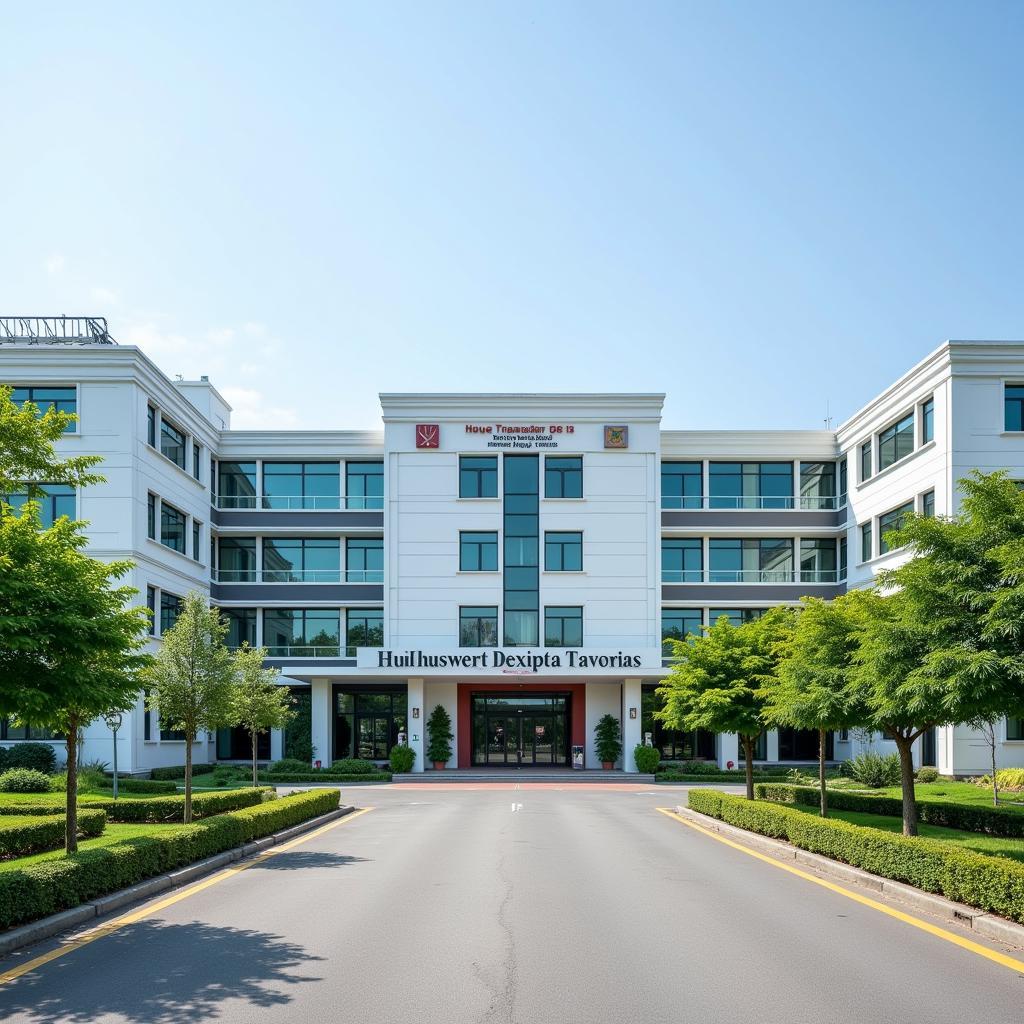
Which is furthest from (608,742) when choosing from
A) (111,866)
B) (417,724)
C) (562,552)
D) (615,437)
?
(111,866)

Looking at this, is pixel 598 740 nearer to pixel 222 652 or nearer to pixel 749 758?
pixel 749 758

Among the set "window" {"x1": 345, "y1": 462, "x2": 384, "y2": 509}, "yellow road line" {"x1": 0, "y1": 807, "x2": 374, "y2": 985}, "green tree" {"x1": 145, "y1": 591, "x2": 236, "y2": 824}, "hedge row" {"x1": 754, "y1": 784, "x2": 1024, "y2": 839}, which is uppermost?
"window" {"x1": 345, "y1": 462, "x2": 384, "y2": 509}

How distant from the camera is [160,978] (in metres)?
8.68

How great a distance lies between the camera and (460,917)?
11.4 meters

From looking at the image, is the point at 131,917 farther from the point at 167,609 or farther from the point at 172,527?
the point at 172,527

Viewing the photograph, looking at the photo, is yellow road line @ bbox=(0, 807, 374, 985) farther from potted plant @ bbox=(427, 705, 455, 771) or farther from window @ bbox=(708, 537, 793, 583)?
window @ bbox=(708, 537, 793, 583)

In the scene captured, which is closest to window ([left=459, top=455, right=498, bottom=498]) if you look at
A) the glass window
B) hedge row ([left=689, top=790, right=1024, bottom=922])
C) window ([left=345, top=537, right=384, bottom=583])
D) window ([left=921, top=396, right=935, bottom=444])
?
window ([left=345, top=537, right=384, bottom=583])

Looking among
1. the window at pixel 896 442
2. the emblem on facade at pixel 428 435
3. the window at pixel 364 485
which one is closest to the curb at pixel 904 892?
the window at pixel 896 442

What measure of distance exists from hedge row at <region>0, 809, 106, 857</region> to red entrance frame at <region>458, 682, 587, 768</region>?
30.3 m

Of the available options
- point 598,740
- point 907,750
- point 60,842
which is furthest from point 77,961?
point 598,740

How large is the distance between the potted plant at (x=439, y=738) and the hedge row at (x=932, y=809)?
2072cm

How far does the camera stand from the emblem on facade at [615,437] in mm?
47875

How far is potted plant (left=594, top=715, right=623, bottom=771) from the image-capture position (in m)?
46.6

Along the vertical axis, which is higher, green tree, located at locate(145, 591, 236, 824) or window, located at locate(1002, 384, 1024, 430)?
window, located at locate(1002, 384, 1024, 430)
